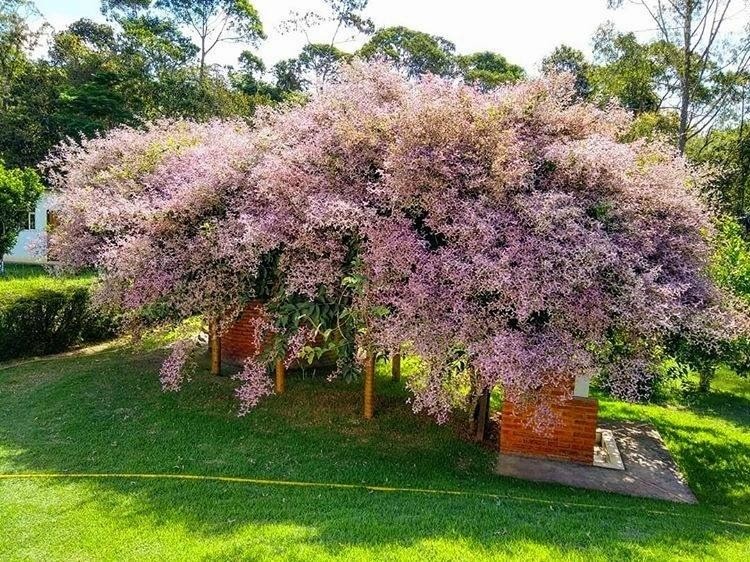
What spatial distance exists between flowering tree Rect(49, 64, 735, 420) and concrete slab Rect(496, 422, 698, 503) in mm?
1105

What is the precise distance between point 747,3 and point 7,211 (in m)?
22.0

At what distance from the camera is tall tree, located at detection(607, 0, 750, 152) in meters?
16.7

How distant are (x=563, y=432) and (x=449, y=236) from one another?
104 inches

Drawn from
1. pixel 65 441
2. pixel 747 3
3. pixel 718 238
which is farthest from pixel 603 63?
pixel 65 441

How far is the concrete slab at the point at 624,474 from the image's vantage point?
5805mm

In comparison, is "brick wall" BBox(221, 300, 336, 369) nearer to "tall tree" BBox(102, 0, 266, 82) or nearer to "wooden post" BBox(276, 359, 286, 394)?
"wooden post" BBox(276, 359, 286, 394)

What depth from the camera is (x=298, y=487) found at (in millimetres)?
5273

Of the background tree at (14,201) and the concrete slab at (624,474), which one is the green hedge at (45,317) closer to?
the background tree at (14,201)

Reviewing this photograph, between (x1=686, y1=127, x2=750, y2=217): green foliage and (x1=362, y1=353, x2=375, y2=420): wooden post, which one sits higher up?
(x1=686, y1=127, x2=750, y2=217): green foliage

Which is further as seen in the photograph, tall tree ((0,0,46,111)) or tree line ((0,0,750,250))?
tall tree ((0,0,46,111))

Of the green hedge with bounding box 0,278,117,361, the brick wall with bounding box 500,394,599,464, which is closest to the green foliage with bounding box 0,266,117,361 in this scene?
the green hedge with bounding box 0,278,117,361

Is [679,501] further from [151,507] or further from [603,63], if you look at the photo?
[603,63]

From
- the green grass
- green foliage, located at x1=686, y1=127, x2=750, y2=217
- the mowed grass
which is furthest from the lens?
green foliage, located at x1=686, y1=127, x2=750, y2=217

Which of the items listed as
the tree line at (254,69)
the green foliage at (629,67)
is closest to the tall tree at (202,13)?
the tree line at (254,69)
